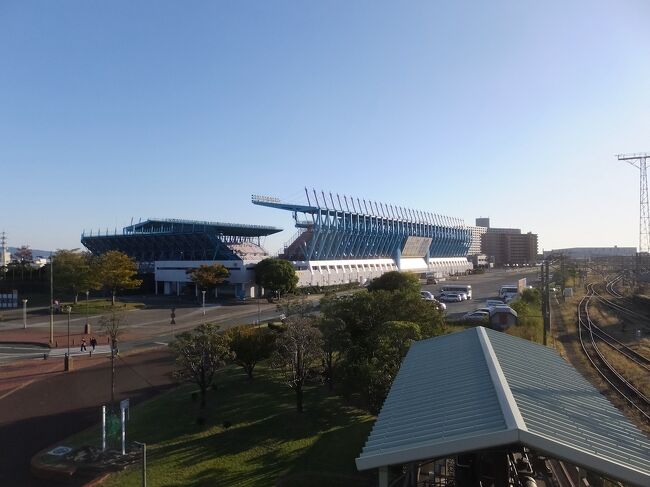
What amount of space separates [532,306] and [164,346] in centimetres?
3046

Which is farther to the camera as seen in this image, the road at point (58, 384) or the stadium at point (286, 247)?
the stadium at point (286, 247)

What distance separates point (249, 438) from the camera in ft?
47.6

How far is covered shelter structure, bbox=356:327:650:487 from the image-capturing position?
5387 mm

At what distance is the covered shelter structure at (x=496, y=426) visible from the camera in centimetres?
539

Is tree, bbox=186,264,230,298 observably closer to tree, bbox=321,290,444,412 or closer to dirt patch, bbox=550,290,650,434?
dirt patch, bbox=550,290,650,434

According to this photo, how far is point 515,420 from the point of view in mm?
5609

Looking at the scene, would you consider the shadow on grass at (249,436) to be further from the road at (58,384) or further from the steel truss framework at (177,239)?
the steel truss framework at (177,239)

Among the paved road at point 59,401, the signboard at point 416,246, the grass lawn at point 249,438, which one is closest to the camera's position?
the grass lawn at point 249,438

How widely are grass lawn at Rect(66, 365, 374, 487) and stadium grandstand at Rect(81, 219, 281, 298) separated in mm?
41996

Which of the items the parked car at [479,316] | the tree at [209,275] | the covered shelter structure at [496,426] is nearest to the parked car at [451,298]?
the parked car at [479,316]

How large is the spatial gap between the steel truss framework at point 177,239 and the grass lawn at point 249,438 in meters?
45.8

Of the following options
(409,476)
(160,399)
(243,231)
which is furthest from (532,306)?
(243,231)

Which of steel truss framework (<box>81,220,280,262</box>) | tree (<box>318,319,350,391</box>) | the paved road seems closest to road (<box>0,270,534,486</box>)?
the paved road

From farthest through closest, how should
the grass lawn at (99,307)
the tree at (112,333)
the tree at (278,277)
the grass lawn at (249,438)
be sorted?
the tree at (278,277)
the grass lawn at (99,307)
the tree at (112,333)
the grass lawn at (249,438)
